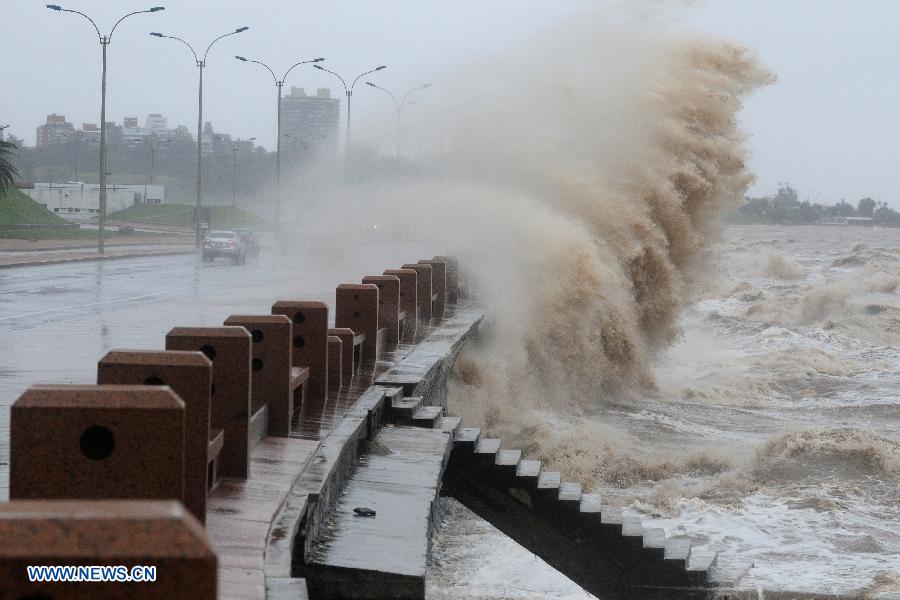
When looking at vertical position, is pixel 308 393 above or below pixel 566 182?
below

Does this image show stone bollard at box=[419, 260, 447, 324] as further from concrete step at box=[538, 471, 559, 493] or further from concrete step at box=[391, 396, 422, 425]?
concrete step at box=[391, 396, 422, 425]

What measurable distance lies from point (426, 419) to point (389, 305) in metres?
3.45

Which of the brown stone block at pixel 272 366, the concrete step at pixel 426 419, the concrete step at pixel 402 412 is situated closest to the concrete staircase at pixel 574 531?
the concrete step at pixel 426 419

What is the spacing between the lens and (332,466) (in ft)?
21.8

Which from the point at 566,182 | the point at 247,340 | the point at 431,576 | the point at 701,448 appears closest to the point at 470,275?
the point at 566,182

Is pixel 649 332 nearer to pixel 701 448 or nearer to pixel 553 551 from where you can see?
pixel 701 448

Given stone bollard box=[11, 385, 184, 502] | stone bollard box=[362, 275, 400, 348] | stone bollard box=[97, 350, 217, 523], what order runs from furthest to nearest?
stone bollard box=[362, 275, 400, 348] → stone bollard box=[97, 350, 217, 523] → stone bollard box=[11, 385, 184, 502]

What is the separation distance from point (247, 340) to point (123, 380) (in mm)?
1143

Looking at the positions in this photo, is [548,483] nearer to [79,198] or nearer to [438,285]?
[438,285]

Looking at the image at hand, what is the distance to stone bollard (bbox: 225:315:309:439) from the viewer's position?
22.5 feet

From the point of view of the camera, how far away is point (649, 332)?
23.6m

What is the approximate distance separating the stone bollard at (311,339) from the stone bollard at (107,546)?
584 cm

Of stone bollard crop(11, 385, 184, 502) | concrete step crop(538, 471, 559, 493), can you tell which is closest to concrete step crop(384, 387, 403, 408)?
concrete step crop(538, 471, 559, 493)

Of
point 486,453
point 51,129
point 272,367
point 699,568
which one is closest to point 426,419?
point 486,453
